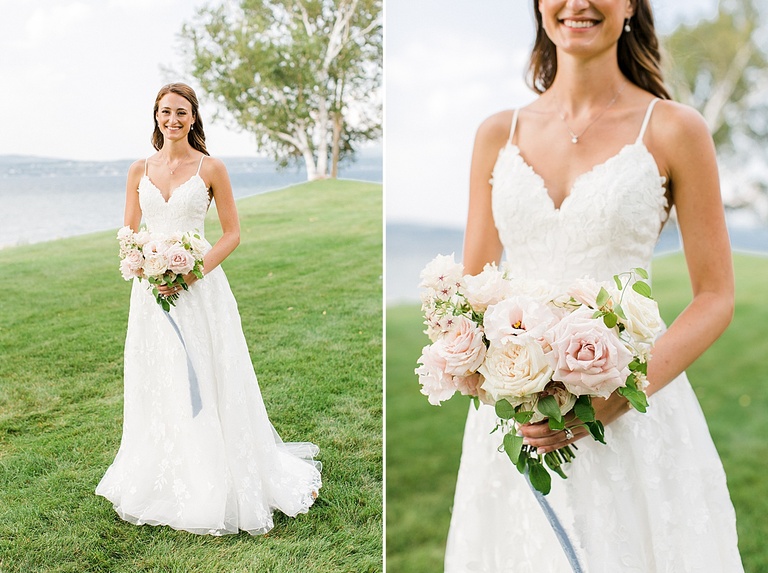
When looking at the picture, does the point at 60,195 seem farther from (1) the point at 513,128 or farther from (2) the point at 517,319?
(2) the point at 517,319

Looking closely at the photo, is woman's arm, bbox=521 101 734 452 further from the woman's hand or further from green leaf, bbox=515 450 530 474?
green leaf, bbox=515 450 530 474

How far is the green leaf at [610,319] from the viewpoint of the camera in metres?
1.18

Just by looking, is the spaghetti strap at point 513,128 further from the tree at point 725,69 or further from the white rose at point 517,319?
the tree at point 725,69

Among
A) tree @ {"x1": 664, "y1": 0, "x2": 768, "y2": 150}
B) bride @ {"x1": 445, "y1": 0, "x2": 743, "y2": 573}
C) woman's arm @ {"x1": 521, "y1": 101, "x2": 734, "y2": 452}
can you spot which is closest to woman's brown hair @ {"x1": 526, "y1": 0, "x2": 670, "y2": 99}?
bride @ {"x1": 445, "y1": 0, "x2": 743, "y2": 573}

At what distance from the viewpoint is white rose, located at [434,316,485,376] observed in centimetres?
124

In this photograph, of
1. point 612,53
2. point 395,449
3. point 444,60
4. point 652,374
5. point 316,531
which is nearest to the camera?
point 652,374

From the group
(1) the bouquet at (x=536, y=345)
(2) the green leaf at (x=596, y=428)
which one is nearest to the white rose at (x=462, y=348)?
(1) the bouquet at (x=536, y=345)

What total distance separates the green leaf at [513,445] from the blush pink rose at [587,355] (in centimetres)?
16

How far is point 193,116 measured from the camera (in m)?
2.39

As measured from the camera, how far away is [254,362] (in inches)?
100.0

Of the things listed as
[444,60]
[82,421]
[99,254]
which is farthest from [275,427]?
[444,60]

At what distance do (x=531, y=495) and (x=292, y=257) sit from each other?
1.34 m

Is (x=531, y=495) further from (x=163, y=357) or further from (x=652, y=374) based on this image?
(x=163, y=357)

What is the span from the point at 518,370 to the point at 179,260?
1.33 m
